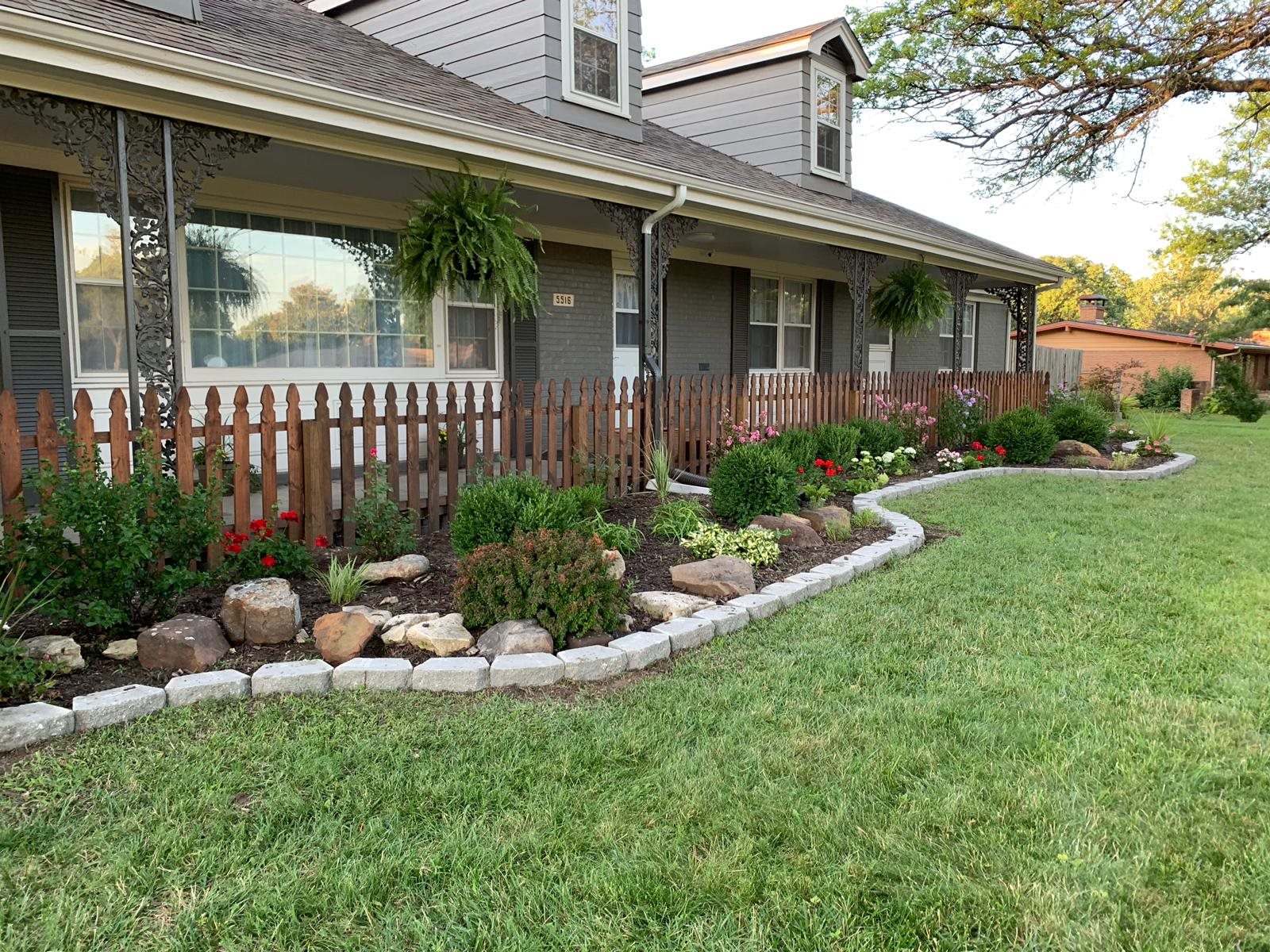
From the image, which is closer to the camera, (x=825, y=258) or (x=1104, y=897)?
(x=1104, y=897)

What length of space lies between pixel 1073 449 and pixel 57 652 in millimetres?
10562

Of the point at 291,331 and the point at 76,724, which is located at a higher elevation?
the point at 291,331

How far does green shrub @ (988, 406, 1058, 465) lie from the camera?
9.90 m

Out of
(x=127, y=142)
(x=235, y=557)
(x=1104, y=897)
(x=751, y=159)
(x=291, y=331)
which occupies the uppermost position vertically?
(x=751, y=159)

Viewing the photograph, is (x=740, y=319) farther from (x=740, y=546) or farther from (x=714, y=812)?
(x=714, y=812)

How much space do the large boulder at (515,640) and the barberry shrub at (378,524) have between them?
5.07 feet

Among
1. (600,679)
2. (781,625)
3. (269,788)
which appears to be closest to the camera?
(269,788)

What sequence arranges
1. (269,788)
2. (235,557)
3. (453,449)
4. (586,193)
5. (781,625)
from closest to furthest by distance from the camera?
(269,788) < (781,625) < (235,557) < (453,449) < (586,193)

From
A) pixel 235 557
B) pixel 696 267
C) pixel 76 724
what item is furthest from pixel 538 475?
pixel 696 267

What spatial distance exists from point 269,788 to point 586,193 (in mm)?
5580

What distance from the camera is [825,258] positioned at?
1197cm

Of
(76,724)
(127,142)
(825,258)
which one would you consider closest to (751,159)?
(825,258)

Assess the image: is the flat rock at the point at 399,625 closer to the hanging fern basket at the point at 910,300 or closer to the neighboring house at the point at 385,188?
the neighboring house at the point at 385,188

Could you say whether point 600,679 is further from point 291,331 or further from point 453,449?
point 291,331
